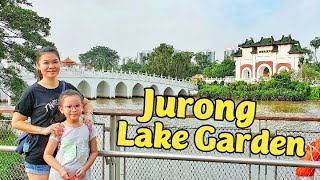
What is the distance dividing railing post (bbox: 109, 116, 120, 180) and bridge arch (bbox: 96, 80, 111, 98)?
34614 millimetres

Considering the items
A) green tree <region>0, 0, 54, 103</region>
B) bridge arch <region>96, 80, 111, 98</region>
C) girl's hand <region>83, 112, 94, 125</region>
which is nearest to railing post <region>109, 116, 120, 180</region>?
girl's hand <region>83, 112, 94, 125</region>

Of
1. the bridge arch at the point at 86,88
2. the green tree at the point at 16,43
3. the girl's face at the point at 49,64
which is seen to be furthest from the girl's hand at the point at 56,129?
the bridge arch at the point at 86,88

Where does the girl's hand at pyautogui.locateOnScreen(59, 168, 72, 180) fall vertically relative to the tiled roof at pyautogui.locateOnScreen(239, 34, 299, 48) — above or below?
below

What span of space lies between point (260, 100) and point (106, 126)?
33813mm

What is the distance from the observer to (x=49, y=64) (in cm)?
204

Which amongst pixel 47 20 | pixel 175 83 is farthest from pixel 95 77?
pixel 47 20

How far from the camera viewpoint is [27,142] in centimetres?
203

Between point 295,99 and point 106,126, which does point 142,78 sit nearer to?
point 295,99

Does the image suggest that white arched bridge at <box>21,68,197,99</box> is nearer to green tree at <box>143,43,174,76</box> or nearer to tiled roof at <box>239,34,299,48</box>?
green tree at <box>143,43,174,76</box>

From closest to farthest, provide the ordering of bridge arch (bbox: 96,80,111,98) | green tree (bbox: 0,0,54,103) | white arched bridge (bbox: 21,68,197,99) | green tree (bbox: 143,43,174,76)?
green tree (bbox: 0,0,54,103) → white arched bridge (bbox: 21,68,197,99) → bridge arch (bbox: 96,80,111,98) → green tree (bbox: 143,43,174,76)

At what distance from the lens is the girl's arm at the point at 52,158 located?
1926 millimetres

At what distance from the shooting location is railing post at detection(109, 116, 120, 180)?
2514mm

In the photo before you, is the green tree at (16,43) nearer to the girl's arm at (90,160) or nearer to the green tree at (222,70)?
the girl's arm at (90,160)

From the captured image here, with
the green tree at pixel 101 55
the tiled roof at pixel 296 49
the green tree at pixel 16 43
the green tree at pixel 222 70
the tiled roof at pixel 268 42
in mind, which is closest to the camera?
the green tree at pixel 16 43
